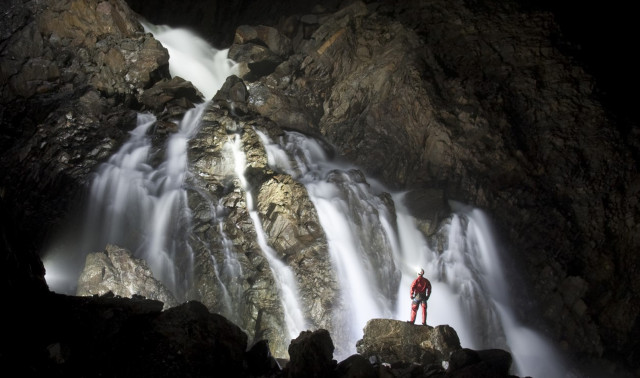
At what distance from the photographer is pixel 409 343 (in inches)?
374

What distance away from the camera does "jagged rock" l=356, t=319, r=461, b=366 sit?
9.23m

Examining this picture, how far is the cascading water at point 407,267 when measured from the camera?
44.1 feet

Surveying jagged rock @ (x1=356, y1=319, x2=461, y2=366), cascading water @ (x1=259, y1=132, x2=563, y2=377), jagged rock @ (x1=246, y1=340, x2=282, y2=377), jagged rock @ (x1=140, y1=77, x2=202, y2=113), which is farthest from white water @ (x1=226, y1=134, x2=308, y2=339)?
jagged rock @ (x1=140, y1=77, x2=202, y2=113)

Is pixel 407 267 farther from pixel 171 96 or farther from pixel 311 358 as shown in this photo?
pixel 171 96

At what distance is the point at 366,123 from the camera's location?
1925cm

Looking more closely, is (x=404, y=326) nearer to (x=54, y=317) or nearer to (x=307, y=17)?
(x=54, y=317)

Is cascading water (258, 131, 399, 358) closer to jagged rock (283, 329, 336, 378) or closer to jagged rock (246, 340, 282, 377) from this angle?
jagged rock (283, 329, 336, 378)

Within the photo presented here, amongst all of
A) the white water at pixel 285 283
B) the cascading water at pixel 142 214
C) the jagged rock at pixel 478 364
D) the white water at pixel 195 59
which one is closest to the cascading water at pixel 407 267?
the white water at pixel 285 283

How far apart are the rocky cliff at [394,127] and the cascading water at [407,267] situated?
0.78m

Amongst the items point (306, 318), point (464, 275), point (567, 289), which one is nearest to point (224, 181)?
point (306, 318)


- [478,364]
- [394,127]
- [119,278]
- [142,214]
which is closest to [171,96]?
[142,214]

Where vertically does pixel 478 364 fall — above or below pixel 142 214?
below

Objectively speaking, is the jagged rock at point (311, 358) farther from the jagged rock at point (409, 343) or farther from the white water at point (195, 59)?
the white water at point (195, 59)

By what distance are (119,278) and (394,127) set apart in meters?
13.0
